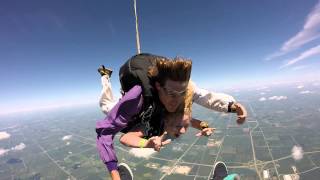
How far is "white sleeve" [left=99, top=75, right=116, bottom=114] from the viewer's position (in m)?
2.43

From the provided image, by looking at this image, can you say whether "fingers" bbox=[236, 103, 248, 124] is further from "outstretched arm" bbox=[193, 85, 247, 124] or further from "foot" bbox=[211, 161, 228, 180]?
"foot" bbox=[211, 161, 228, 180]

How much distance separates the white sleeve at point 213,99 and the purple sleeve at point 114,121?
2.32ft

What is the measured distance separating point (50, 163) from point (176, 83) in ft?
156

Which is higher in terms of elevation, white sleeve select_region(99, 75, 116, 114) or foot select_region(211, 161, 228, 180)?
white sleeve select_region(99, 75, 116, 114)

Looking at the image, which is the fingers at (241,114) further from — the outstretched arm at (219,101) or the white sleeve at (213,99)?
the white sleeve at (213,99)

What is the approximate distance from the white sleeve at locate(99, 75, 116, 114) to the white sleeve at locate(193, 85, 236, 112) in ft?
3.19

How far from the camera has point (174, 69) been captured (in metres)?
1.64

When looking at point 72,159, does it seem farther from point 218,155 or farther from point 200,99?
point 200,99

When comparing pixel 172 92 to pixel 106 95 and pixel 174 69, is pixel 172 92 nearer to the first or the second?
pixel 174 69

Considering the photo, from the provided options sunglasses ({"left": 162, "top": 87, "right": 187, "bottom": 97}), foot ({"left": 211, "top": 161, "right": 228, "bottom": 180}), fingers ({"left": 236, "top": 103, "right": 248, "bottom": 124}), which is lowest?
foot ({"left": 211, "top": 161, "right": 228, "bottom": 180})

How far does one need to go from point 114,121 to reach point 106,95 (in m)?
0.90

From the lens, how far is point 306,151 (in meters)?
32.7

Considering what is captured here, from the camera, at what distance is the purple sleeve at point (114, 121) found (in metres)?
1.58

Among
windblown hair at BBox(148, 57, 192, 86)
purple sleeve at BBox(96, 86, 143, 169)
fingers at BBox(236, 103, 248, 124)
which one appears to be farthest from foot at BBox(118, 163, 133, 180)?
fingers at BBox(236, 103, 248, 124)
